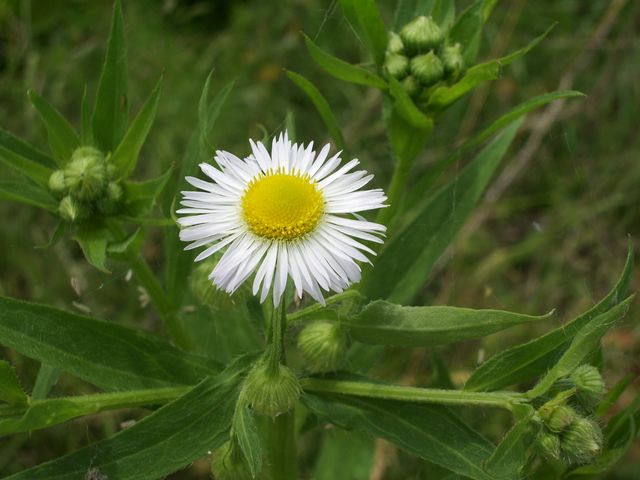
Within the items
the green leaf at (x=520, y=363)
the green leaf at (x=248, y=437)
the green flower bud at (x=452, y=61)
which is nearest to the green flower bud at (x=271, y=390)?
the green leaf at (x=248, y=437)

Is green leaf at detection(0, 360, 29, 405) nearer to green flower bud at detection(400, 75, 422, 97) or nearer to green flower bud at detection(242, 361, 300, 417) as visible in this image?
green flower bud at detection(242, 361, 300, 417)

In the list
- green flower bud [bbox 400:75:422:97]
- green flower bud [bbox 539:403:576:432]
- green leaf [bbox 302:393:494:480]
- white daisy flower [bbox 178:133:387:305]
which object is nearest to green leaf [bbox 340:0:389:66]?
green flower bud [bbox 400:75:422:97]

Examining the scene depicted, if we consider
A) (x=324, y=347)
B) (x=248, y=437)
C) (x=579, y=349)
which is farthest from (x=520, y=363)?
(x=248, y=437)

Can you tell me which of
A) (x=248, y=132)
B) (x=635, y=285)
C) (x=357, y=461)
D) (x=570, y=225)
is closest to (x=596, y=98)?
(x=570, y=225)

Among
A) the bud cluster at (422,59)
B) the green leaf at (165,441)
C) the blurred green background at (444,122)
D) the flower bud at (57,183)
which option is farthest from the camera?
the blurred green background at (444,122)

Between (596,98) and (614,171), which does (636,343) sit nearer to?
(614,171)

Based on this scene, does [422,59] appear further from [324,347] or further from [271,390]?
[271,390]

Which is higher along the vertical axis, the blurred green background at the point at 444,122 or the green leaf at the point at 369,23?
the blurred green background at the point at 444,122

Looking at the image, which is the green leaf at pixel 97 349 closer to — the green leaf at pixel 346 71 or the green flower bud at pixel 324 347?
the green flower bud at pixel 324 347
